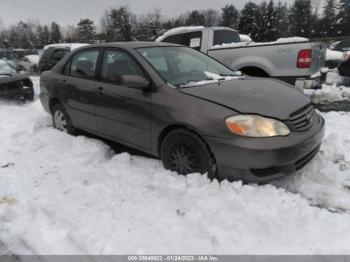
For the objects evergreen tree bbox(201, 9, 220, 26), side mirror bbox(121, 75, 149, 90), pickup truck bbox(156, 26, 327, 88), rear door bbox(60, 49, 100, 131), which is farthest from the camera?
evergreen tree bbox(201, 9, 220, 26)

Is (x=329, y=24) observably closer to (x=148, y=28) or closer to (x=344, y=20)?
(x=344, y=20)

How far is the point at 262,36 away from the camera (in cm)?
4284

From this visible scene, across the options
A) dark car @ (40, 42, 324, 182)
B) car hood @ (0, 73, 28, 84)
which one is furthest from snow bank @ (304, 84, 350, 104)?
car hood @ (0, 73, 28, 84)

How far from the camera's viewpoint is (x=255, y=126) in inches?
117

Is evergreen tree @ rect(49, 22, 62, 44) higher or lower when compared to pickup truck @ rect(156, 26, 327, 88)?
lower

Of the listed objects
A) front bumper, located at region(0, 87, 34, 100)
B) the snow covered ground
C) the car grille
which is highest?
the car grille

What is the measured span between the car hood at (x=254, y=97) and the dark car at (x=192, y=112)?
10 millimetres

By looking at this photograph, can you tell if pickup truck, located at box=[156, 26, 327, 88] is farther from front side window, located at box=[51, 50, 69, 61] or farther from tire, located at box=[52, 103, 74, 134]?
front side window, located at box=[51, 50, 69, 61]

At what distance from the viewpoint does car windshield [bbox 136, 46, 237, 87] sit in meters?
3.76

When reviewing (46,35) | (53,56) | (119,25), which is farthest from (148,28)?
(53,56)

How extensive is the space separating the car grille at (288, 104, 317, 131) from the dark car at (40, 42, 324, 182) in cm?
Result: 1

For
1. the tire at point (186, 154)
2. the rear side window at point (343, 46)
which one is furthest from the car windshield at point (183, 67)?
the rear side window at point (343, 46)

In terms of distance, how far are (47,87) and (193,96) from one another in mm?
3256

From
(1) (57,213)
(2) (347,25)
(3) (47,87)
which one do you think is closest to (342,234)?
(1) (57,213)
